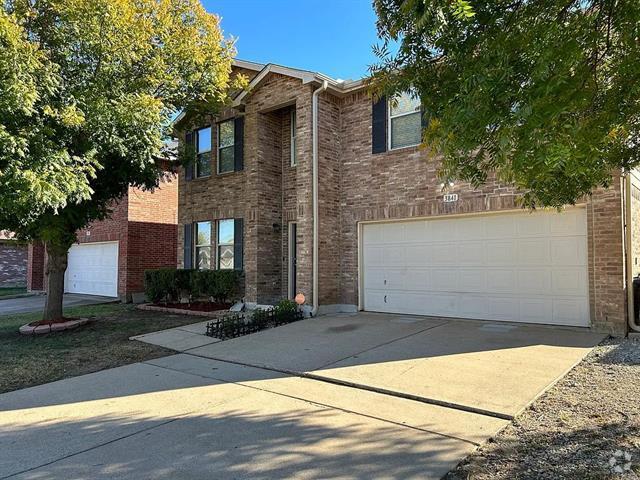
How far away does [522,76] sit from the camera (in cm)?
339

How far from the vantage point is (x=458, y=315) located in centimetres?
1030

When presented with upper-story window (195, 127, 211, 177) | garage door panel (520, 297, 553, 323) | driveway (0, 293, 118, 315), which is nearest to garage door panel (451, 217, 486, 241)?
garage door panel (520, 297, 553, 323)

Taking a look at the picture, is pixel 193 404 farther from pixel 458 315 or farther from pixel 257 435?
pixel 458 315

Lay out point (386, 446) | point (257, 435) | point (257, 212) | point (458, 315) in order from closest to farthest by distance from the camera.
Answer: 1. point (386, 446)
2. point (257, 435)
3. point (458, 315)
4. point (257, 212)

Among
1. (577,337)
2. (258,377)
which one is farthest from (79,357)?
(577,337)

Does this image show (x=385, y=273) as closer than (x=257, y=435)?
No

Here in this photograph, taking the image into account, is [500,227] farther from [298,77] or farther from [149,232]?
[149,232]

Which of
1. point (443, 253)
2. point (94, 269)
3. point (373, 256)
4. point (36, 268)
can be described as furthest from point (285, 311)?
point (36, 268)

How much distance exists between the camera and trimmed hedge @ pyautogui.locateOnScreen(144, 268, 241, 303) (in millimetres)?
13281

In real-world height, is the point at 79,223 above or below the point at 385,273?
above

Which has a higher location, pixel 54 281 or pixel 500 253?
pixel 500 253

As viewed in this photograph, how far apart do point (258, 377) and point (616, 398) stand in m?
4.41

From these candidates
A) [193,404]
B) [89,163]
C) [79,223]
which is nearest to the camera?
[193,404]

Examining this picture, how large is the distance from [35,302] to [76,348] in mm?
11678
